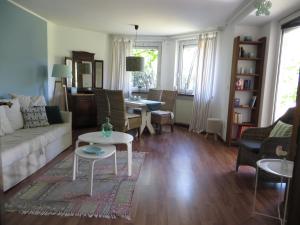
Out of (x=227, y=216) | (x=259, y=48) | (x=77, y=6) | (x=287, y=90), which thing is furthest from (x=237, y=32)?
(x=227, y=216)

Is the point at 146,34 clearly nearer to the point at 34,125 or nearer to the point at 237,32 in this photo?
the point at 237,32

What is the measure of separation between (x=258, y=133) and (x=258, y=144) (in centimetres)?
27

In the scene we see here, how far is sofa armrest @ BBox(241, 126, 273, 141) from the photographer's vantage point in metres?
3.25

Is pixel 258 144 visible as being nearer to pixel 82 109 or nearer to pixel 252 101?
pixel 252 101

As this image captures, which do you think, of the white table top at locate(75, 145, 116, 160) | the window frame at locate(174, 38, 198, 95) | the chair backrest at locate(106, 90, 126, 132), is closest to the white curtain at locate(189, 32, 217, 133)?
the window frame at locate(174, 38, 198, 95)

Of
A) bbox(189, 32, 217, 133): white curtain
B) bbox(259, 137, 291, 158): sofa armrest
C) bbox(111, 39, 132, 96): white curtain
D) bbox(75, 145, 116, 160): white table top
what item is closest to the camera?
bbox(75, 145, 116, 160): white table top

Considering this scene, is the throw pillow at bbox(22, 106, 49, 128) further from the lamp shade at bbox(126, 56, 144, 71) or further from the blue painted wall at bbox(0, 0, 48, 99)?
the lamp shade at bbox(126, 56, 144, 71)

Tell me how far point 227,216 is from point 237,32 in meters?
3.39

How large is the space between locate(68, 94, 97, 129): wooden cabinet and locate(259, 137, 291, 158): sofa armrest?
395 centimetres

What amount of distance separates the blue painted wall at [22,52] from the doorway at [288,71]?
14.8 feet

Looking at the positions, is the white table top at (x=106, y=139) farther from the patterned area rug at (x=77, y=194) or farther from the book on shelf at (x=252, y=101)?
the book on shelf at (x=252, y=101)

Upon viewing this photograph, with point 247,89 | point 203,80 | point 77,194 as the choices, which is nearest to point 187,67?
point 203,80

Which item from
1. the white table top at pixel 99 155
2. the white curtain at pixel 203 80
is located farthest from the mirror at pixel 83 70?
the white table top at pixel 99 155

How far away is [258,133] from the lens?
10.8ft
